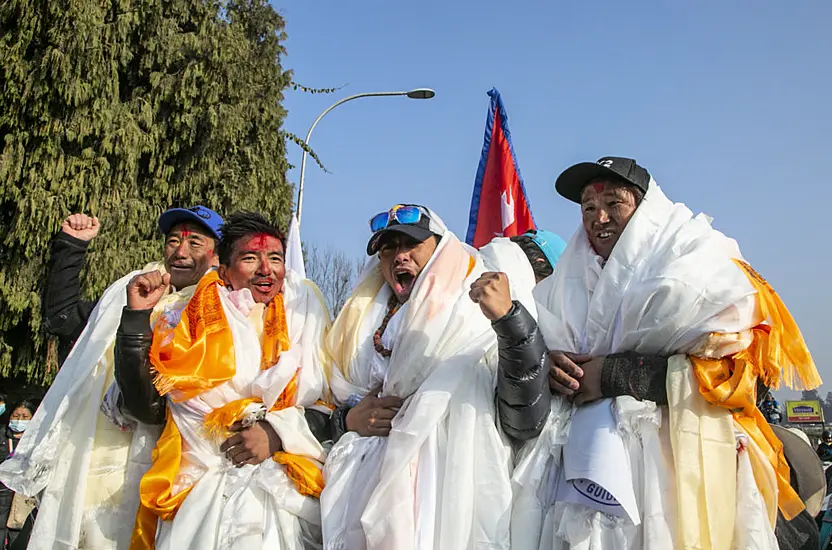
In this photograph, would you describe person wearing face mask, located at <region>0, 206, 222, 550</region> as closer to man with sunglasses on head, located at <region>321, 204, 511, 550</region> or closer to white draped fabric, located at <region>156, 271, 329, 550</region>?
white draped fabric, located at <region>156, 271, 329, 550</region>

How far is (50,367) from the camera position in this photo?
10047mm

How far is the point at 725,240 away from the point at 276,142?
36.2 feet

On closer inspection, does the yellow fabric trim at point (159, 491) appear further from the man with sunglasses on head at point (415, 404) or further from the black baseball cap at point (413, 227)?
the black baseball cap at point (413, 227)

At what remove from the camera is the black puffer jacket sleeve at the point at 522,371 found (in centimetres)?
252

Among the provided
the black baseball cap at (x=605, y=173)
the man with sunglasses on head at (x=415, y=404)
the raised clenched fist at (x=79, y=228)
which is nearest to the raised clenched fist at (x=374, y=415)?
the man with sunglasses on head at (x=415, y=404)

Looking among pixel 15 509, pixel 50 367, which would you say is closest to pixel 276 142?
pixel 50 367

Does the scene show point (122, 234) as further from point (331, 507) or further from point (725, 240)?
point (725, 240)

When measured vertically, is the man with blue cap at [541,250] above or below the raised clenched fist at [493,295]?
above

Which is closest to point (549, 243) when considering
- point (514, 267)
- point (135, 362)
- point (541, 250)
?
point (541, 250)

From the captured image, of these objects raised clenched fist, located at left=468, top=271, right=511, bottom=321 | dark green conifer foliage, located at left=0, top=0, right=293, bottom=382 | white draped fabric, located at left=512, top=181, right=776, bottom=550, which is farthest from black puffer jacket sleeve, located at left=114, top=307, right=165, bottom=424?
dark green conifer foliage, located at left=0, top=0, right=293, bottom=382

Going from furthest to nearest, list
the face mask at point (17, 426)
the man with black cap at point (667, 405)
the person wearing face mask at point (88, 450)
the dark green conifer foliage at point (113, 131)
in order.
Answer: the dark green conifer foliage at point (113, 131)
the face mask at point (17, 426)
the person wearing face mask at point (88, 450)
the man with black cap at point (667, 405)

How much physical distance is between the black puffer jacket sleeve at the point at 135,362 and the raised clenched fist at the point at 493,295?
1428 mm

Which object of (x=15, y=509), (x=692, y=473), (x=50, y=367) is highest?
(x=692, y=473)

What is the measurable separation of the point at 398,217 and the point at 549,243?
116 centimetres
